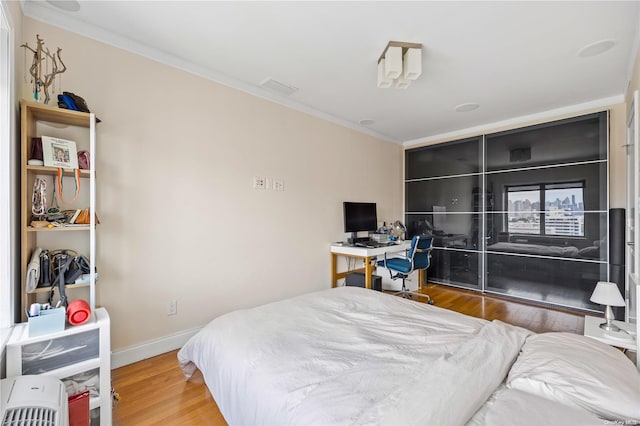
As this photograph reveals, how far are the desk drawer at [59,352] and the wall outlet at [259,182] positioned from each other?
1859 millimetres

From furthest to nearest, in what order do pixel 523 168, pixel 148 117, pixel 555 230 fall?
pixel 523 168 → pixel 555 230 → pixel 148 117

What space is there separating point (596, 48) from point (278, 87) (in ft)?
9.32

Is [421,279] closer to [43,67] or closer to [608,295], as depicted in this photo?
[608,295]

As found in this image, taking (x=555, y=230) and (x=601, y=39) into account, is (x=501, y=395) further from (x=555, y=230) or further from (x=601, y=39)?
(x=555, y=230)

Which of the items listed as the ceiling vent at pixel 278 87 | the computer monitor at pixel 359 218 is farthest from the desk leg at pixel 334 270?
→ the ceiling vent at pixel 278 87

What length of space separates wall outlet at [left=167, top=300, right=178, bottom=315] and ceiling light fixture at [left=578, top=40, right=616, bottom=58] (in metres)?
4.10

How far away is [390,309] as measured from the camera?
202 cm

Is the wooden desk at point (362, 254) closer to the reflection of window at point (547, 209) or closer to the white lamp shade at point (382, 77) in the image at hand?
the reflection of window at point (547, 209)

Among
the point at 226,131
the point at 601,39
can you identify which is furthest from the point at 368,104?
the point at 601,39

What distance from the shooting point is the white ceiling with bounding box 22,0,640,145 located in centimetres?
192

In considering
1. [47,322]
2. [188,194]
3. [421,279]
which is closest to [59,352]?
[47,322]

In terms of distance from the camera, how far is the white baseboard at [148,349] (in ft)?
7.19

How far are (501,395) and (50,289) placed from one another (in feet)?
7.93

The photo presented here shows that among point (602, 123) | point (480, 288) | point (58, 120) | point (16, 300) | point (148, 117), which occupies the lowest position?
point (480, 288)
